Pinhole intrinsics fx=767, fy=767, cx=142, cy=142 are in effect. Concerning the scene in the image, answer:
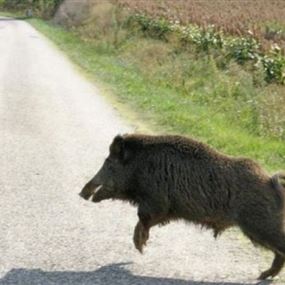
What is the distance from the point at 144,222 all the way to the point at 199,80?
11.9 m

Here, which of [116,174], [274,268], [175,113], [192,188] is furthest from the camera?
[175,113]

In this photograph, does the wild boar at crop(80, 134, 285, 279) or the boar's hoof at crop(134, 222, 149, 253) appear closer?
the wild boar at crop(80, 134, 285, 279)

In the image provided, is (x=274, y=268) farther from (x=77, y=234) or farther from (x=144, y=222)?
(x=77, y=234)

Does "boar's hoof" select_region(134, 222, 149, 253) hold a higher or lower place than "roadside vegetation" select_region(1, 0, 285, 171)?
higher

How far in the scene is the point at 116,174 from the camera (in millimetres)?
6602

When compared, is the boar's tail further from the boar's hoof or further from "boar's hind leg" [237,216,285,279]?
the boar's hoof

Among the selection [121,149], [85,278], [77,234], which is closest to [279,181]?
[121,149]

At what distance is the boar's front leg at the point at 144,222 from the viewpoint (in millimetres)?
6297

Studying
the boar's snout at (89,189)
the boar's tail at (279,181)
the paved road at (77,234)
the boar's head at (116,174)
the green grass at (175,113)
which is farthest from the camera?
the green grass at (175,113)

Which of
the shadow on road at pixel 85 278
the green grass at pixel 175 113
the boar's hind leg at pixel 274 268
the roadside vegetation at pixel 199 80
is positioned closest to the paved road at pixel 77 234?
the shadow on road at pixel 85 278

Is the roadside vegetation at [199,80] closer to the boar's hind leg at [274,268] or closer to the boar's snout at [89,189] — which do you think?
the boar's snout at [89,189]

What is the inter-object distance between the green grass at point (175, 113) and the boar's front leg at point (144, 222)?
352 centimetres

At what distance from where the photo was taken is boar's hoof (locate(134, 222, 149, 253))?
6.36 m

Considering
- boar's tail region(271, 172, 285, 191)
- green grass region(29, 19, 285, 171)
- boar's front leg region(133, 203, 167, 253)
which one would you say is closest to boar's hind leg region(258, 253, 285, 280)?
boar's tail region(271, 172, 285, 191)
